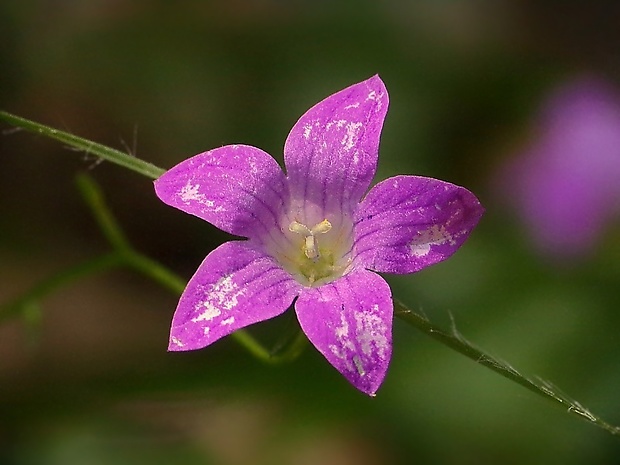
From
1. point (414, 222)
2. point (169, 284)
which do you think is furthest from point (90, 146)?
point (169, 284)

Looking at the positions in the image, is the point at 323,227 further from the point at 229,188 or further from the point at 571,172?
the point at 571,172

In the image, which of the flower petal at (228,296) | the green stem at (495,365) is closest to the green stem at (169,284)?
the green stem at (495,365)

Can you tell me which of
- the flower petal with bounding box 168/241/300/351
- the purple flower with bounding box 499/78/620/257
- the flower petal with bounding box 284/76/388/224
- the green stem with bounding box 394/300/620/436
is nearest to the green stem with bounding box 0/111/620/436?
the green stem with bounding box 394/300/620/436

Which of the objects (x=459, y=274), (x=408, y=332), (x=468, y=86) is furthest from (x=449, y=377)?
(x=468, y=86)

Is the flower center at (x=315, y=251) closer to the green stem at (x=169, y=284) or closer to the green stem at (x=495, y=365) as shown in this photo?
the green stem at (x=169, y=284)

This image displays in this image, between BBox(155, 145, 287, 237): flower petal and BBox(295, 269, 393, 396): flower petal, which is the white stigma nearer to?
BBox(155, 145, 287, 237): flower petal

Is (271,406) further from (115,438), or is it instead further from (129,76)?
(129,76)

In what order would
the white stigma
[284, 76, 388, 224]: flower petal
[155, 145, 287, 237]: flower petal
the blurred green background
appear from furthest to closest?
the blurred green background < the white stigma < [284, 76, 388, 224]: flower petal < [155, 145, 287, 237]: flower petal
